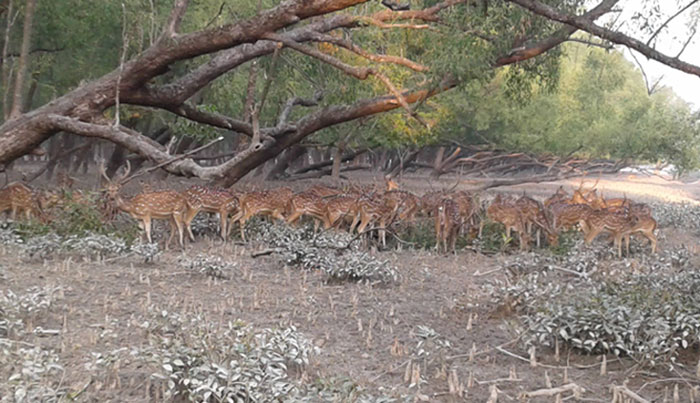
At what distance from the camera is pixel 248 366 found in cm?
408

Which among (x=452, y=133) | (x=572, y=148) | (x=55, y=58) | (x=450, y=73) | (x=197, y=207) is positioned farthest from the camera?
(x=572, y=148)

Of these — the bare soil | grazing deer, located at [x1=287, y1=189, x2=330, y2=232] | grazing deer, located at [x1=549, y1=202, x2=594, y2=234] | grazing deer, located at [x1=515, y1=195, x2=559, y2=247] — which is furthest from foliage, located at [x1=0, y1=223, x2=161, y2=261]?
grazing deer, located at [x1=549, y1=202, x2=594, y2=234]

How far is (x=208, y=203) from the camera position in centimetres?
1023

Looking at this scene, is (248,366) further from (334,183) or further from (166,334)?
(334,183)

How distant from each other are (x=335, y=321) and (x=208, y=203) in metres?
4.57

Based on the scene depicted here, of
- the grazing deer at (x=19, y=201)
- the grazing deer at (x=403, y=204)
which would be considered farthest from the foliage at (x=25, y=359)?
the grazing deer at (x=403, y=204)

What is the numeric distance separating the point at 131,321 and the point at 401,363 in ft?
7.04

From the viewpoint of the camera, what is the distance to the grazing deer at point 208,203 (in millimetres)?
9984

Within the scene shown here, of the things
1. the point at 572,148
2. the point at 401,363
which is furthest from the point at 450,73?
the point at 572,148

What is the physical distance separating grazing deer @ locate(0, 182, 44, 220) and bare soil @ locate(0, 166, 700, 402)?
2222mm

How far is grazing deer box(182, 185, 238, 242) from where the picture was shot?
9984 millimetres

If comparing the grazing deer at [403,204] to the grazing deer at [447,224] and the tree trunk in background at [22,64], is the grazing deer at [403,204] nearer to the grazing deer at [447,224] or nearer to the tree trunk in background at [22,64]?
the grazing deer at [447,224]

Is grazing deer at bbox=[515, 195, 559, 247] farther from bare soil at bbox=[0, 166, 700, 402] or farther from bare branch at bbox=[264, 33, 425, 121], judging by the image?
bare branch at bbox=[264, 33, 425, 121]

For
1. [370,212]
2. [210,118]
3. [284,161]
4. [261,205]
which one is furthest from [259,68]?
[284,161]
